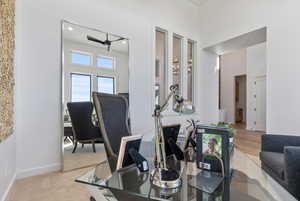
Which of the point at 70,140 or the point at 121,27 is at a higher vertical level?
the point at 121,27

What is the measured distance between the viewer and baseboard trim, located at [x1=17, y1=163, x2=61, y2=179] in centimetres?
254

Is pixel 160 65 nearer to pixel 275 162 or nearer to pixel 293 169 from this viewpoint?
pixel 275 162

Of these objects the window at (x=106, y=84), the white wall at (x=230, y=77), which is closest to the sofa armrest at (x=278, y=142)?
the window at (x=106, y=84)

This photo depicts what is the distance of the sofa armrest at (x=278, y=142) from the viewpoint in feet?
7.49

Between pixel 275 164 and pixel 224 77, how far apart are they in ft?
27.0

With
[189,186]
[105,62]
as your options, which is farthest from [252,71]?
[189,186]

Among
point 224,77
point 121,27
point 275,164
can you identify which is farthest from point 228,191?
point 224,77

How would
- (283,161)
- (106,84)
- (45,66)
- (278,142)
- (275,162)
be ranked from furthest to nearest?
(106,84), (45,66), (278,142), (275,162), (283,161)

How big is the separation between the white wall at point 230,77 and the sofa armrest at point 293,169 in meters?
7.86

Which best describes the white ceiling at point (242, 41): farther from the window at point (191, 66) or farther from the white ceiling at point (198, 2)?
the white ceiling at point (198, 2)

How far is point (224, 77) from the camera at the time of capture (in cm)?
959

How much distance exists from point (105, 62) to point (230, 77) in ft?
24.7

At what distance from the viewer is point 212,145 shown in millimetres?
1201

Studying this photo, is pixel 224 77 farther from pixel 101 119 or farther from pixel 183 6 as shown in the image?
pixel 101 119
